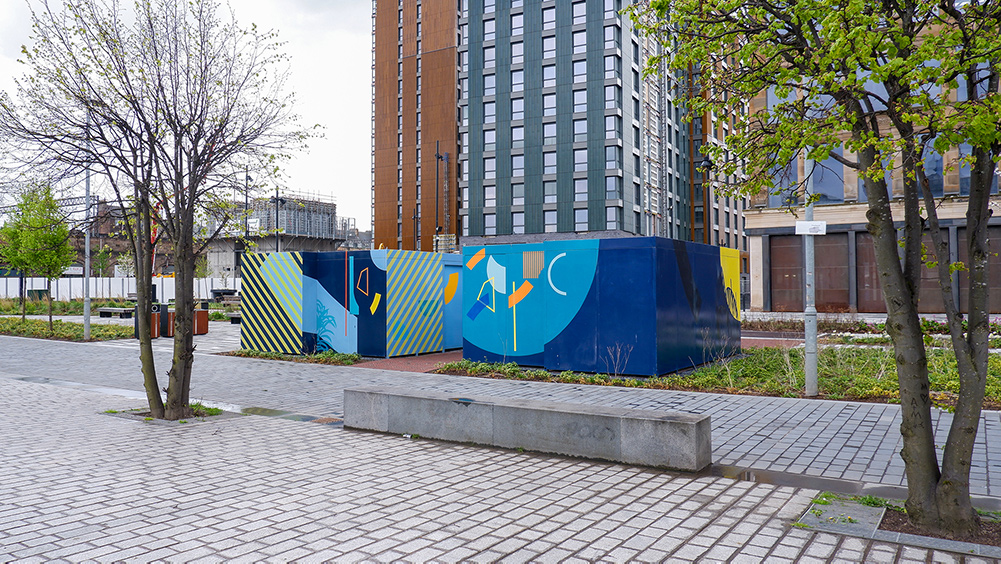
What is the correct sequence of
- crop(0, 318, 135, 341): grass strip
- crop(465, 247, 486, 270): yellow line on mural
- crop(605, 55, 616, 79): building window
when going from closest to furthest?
crop(465, 247, 486, 270): yellow line on mural
crop(0, 318, 135, 341): grass strip
crop(605, 55, 616, 79): building window

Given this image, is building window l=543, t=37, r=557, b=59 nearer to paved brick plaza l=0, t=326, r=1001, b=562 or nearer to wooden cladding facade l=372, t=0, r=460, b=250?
wooden cladding facade l=372, t=0, r=460, b=250

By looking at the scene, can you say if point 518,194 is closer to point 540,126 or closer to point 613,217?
point 540,126

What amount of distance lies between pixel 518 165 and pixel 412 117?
586 inches

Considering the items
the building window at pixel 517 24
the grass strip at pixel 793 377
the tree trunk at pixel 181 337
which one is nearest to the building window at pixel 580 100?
the building window at pixel 517 24

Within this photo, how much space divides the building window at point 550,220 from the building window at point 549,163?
302cm

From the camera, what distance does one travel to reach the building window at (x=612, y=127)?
5053 cm

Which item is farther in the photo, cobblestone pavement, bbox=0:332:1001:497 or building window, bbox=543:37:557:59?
building window, bbox=543:37:557:59

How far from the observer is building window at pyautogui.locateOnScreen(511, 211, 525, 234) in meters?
54.1

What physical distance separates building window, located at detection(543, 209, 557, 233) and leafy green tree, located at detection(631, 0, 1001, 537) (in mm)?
47785

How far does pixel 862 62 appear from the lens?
3918mm

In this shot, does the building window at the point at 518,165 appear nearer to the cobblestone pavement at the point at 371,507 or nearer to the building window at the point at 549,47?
the building window at the point at 549,47

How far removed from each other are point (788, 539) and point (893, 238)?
211 cm

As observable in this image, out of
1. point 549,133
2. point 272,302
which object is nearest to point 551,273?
point 272,302

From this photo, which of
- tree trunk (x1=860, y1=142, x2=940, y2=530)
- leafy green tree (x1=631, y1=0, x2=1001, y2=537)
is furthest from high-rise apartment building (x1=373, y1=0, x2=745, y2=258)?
tree trunk (x1=860, y1=142, x2=940, y2=530)
